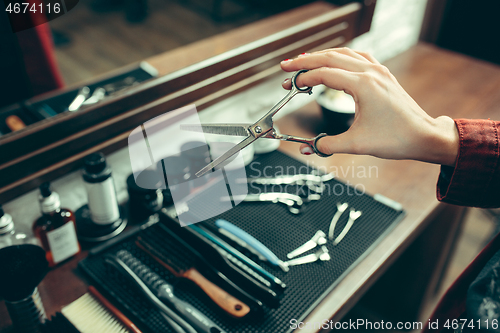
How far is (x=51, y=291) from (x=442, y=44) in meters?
2.52

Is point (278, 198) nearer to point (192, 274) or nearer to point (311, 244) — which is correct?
point (311, 244)

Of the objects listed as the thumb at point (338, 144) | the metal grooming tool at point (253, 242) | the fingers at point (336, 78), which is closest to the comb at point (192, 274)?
the metal grooming tool at point (253, 242)

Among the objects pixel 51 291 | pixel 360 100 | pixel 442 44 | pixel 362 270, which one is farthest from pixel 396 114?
pixel 442 44

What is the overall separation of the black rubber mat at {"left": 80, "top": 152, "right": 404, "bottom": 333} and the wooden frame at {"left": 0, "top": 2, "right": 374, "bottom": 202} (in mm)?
227

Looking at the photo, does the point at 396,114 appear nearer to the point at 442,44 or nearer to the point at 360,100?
the point at 360,100

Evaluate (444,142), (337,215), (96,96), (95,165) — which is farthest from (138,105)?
(444,142)

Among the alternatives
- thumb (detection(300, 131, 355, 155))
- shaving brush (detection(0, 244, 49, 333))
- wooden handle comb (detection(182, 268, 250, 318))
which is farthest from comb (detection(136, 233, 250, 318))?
thumb (detection(300, 131, 355, 155))

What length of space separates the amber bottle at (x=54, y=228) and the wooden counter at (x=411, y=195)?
42 mm

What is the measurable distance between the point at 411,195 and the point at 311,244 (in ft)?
1.17

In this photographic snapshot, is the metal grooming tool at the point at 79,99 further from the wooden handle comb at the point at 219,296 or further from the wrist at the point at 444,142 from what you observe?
the wrist at the point at 444,142

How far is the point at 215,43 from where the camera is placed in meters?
1.23

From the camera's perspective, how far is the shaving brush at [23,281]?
1.89 feet

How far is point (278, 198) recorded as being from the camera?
97cm

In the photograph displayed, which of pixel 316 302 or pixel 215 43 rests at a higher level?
pixel 215 43
